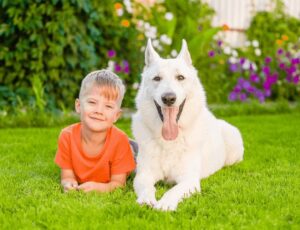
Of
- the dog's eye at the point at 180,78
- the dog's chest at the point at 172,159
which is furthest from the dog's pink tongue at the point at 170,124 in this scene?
the dog's eye at the point at 180,78

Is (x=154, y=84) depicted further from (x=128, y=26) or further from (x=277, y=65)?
(x=277, y=65)

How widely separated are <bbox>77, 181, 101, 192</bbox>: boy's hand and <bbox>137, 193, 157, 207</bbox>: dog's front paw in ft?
1.45

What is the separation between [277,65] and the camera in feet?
33.2

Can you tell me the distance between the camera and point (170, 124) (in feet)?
15.1

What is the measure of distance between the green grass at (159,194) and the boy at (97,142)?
181 millimetres

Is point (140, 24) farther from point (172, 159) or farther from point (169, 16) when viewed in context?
point (172, 159)

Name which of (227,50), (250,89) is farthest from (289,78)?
(227,50)

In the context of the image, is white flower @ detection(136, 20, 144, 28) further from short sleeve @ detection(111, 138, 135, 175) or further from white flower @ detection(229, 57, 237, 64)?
short sleeve @ detection(111, 138, 135, 175)

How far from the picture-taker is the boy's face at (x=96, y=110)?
4609 millimetres

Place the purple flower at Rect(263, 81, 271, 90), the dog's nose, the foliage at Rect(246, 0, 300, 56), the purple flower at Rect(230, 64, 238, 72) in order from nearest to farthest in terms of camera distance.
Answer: the dog's nose → the purple flower at Rect(263, 81, 271, 90) → the purple flower at Rect(230, 64, 238, 72) → the foliage at Rect(246, 0, 300, 56)

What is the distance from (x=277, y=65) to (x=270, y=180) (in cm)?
561

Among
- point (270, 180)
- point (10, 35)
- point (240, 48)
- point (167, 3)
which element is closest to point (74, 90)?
point (10, 35)

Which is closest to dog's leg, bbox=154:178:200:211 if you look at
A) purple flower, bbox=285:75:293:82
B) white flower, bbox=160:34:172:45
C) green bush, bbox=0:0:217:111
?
green bush, bbox=0:0:217:111

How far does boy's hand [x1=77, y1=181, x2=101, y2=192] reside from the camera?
4457 millimetres
